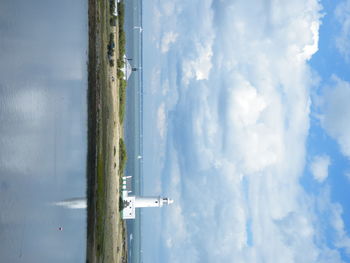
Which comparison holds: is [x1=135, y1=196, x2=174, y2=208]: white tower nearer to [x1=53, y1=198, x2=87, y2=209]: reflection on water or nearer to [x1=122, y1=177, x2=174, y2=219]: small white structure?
[x1=122, y1=177, x2=174, y2=219]: small white structure

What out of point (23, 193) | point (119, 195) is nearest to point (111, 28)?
point (119, 195)

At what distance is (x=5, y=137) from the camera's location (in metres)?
23.2

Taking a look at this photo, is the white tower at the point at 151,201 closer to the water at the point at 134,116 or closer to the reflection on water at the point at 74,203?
the water at the point at 134,116

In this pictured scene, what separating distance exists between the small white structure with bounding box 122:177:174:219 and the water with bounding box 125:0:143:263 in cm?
2164

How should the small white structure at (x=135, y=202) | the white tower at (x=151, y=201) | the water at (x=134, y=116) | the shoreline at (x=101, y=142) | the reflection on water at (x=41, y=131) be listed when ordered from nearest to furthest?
the reflection on water at (x=41, y=131), the shoreline at (x=101, y=142), the small white structure at (x=135, y=202), the white tower at (x=151, y=201), the water at (x=134, y=116)

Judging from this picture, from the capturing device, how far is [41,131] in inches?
1146

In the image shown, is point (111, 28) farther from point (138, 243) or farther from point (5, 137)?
point (138, 243)

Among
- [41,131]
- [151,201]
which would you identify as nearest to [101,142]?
[41,131]

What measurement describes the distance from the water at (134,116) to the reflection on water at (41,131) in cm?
7278

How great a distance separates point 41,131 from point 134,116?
3585 inches

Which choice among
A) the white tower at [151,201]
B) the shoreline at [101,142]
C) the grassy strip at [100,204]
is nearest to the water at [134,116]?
the white tower at [151,201]

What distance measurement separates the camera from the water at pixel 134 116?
116 meters

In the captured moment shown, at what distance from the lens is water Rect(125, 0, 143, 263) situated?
115562 millimetres

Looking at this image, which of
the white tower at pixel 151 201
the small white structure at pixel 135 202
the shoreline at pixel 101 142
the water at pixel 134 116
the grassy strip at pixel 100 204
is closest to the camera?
the shoreline at pixel 101 142
